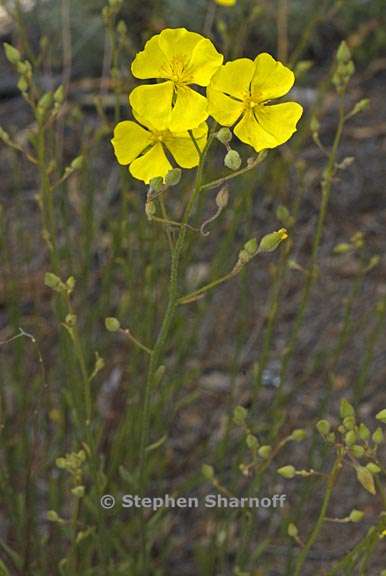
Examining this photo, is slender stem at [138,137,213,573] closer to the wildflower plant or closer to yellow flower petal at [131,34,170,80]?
the wildflower plant

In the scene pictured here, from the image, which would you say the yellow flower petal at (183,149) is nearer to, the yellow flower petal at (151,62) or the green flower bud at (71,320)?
the yellow flower petal at (151,62)

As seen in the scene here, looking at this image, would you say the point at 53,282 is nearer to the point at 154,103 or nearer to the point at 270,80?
the point at 154,103

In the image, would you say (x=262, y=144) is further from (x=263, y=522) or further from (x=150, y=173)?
(x=263, y=522)

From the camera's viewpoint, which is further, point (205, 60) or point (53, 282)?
point (53, 282)

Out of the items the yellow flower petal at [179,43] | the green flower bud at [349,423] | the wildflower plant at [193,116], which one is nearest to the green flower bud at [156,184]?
the wildflower plant at [193,116]

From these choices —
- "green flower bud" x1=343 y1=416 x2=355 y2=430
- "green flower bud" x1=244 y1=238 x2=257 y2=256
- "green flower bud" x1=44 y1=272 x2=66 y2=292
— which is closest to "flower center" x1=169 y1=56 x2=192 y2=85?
"green flower bud" x1=244 y1=238 x2=257 y2=256

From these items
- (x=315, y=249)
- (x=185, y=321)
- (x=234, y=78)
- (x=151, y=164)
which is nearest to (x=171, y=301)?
(x=151, y=164)
